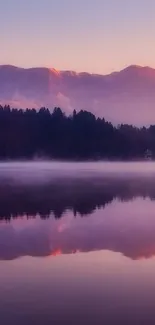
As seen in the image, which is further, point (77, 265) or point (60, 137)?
point (60, 137)

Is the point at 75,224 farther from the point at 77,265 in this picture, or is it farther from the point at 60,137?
the point at 60,137

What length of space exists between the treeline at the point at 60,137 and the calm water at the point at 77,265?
414 feet

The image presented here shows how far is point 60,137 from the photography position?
163m

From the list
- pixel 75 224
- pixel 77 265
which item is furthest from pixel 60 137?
pixel 77 265

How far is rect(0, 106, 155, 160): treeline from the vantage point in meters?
159

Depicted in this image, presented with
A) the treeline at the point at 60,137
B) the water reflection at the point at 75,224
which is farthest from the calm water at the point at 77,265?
the treeline at the point at 60,137

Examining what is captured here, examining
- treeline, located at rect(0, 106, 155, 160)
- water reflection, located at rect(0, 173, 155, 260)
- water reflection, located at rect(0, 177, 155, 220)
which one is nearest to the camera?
water reflection, located at rect(0, 173, 155, 260)

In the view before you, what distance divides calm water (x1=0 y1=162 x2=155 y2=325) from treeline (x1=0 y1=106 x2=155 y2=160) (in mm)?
126068

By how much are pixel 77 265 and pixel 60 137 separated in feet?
485

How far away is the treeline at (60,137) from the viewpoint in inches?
6260

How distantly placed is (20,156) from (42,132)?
470 inches

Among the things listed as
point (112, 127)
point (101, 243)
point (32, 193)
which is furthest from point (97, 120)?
point (101, 243)

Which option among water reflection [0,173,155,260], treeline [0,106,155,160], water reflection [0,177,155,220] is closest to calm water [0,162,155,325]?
water reflection [0,173,155,260]

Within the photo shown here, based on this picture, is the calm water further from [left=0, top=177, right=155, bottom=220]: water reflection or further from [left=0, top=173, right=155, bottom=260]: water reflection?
[left=0, top=177, right=155, bottom=220]: water reflection
